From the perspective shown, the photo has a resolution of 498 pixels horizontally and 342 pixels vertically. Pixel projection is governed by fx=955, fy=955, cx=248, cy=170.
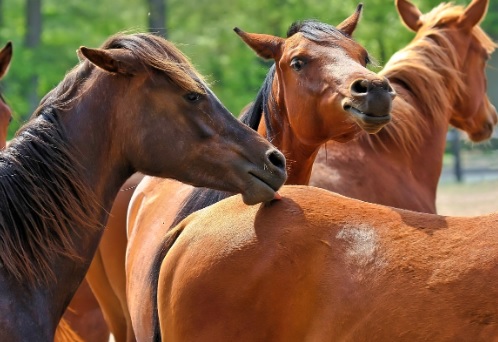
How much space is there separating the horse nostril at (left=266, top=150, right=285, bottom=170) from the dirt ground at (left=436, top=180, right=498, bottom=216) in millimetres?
8496

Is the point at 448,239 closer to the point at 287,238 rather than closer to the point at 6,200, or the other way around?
the point at 287,238

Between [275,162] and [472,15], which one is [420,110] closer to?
[472,15]

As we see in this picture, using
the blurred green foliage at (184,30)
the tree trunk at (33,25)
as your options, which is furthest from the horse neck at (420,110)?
the tree trunk at (33,25)

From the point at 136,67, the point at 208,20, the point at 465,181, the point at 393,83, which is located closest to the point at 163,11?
the point at 208,20

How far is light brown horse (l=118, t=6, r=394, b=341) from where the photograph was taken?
4.12 metres

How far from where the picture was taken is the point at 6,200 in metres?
3.17

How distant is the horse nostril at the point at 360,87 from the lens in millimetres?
4098

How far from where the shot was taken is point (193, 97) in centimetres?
341

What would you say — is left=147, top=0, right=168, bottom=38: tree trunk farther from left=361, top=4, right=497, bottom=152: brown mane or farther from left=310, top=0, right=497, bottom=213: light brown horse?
left=361, top=4, right=497, bottom=152: brown mane

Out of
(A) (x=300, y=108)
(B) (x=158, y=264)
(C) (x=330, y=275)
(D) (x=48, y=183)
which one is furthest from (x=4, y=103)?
(C) (x=330, y=275)

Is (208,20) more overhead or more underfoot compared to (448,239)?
more underfoot

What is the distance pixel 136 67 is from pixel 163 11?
16.9m

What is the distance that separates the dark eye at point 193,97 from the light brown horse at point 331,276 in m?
0.43

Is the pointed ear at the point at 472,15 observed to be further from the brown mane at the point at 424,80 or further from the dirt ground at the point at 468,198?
the dirt ground at the point at 468,198
